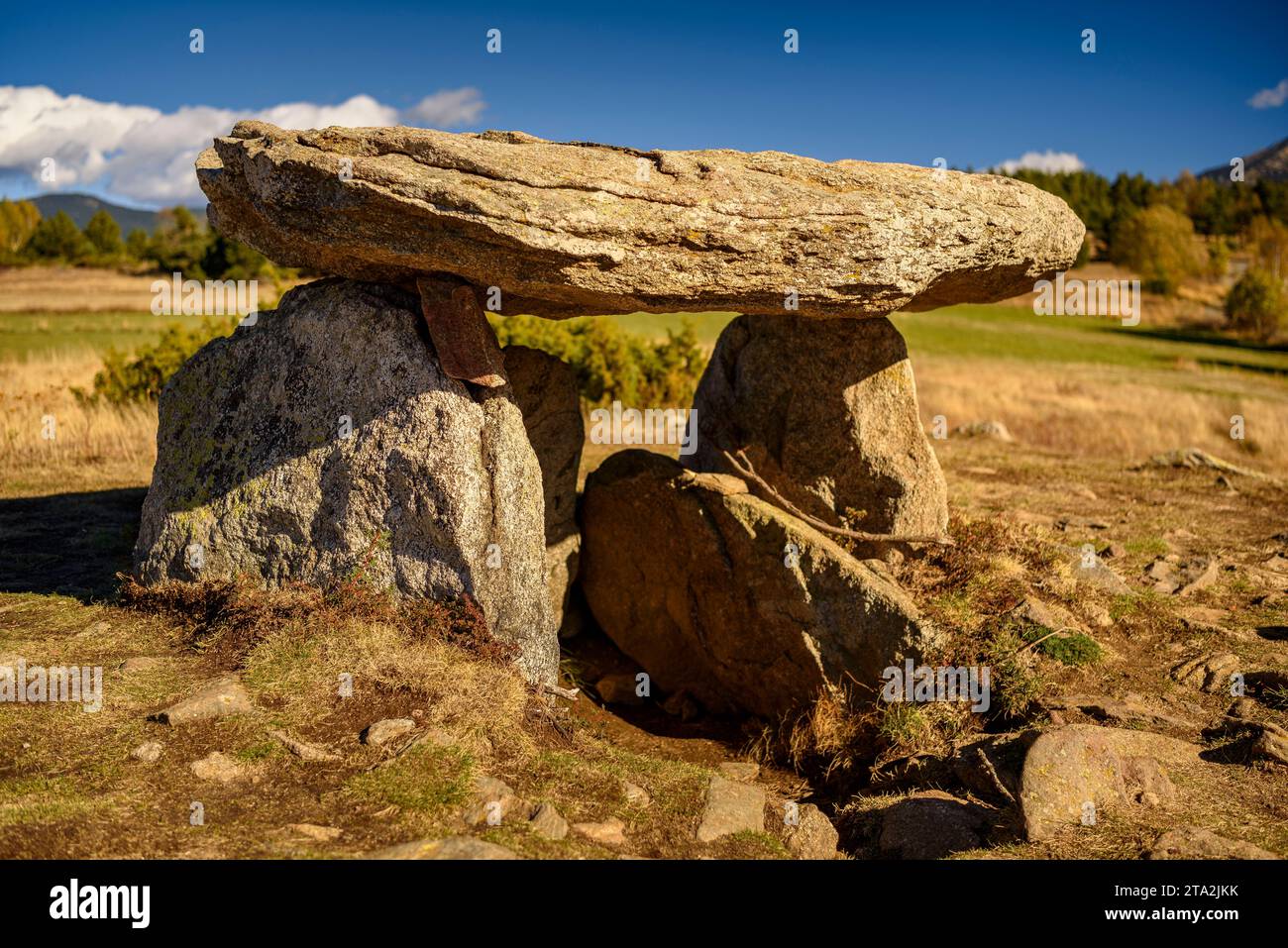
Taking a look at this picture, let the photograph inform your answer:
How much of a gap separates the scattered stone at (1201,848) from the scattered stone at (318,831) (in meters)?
4.49

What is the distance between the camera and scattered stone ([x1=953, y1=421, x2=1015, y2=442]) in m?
17.1

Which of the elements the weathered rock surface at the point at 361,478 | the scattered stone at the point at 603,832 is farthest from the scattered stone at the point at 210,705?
the scattered stone at the point at 603,832

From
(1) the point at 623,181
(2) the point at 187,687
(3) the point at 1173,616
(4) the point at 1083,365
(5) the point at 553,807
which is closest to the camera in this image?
(5) the point at 553,807

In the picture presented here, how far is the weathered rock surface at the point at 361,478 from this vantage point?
7.56 meters

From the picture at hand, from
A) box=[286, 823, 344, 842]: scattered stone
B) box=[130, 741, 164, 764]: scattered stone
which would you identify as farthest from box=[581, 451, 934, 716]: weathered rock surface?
box=[130, 741, 164, 764]: scattered stone

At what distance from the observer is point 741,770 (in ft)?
26.6

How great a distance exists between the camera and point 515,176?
679 cm

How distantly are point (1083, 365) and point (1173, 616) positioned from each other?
92.1 ft

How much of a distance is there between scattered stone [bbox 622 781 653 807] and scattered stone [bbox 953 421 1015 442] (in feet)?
40.6

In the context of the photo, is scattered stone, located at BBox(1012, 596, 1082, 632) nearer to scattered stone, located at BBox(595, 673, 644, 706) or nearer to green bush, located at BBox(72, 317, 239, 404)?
scattered stone, located at BBox(595, 673, 644, 706)

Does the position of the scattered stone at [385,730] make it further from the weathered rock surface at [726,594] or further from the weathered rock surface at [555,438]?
the weathered rock surface at [726,594]
